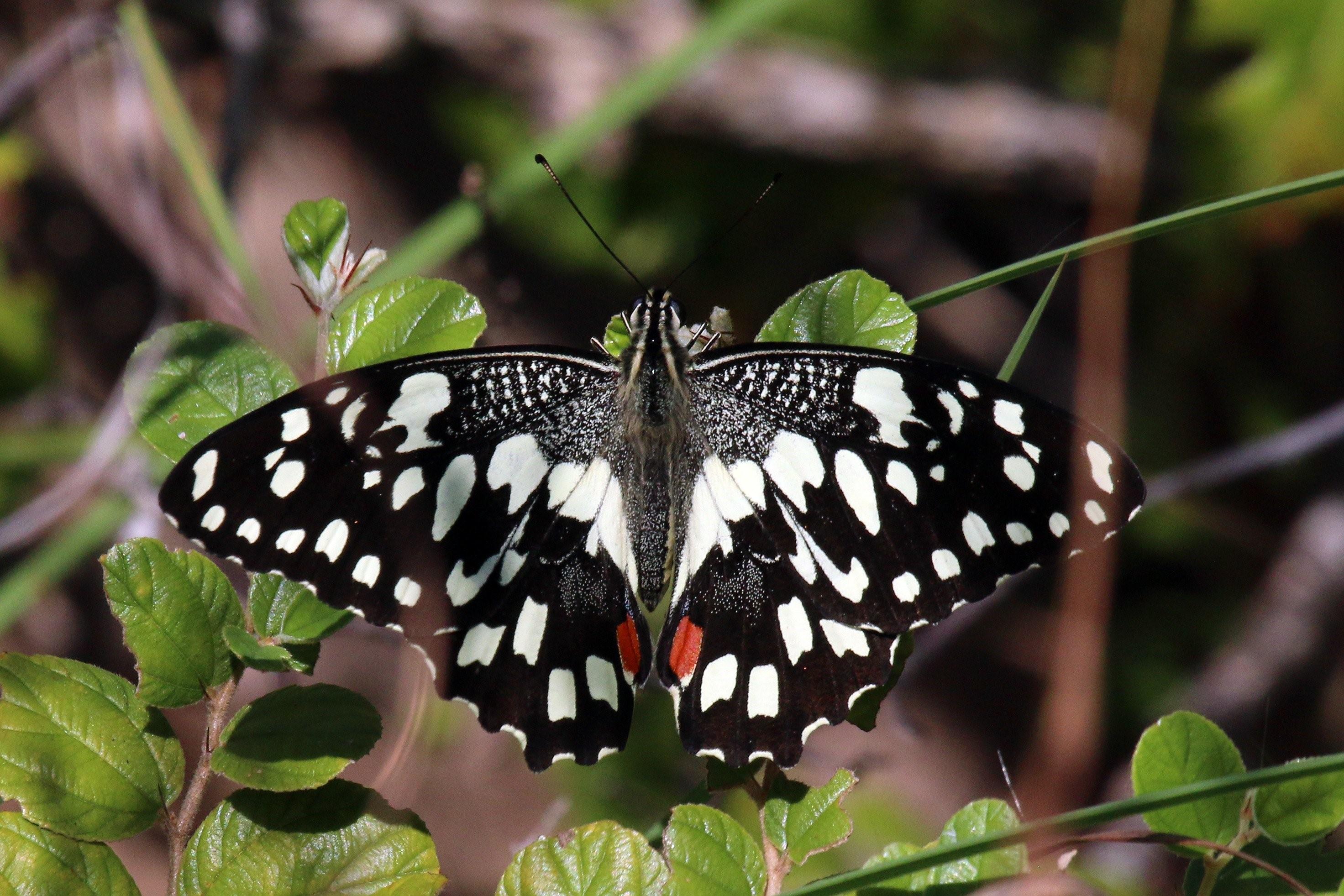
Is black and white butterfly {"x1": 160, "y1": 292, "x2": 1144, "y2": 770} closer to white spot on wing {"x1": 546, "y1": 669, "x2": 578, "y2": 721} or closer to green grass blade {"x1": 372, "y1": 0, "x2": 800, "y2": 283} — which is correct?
white spot on wing {"x1": 546, "y1": 669, "x2": 578, "y2": 721}

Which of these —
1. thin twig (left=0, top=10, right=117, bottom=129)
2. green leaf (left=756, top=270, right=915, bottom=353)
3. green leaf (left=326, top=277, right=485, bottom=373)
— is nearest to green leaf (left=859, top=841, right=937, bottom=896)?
green leaf (left=756, top=270, right=915, bottom=353)

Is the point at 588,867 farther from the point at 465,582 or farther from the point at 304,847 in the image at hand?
the point at 465,582

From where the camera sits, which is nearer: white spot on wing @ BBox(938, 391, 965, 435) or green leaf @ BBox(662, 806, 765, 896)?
green leaf @ BBox(662, 806, 765, 896)

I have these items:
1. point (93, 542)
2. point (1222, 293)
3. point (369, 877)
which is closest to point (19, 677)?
point (369, 877)

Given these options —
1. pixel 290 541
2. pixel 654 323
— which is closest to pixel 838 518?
pixel 654 323

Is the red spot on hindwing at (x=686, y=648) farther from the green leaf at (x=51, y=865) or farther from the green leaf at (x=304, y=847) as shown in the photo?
the green leaf at (x=51, y=865)

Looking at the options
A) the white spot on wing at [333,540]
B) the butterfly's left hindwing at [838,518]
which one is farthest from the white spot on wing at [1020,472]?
the white spot on wing at [333,540]
